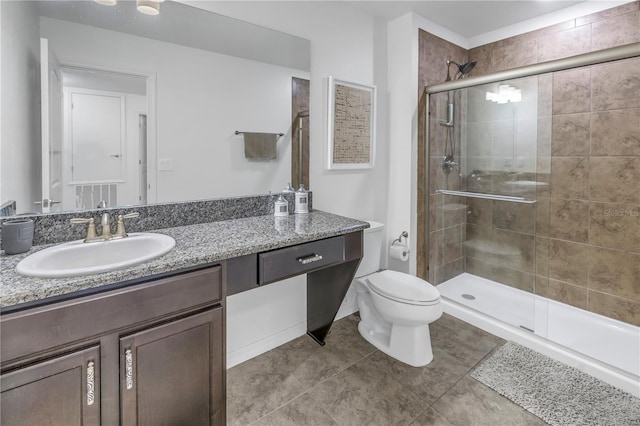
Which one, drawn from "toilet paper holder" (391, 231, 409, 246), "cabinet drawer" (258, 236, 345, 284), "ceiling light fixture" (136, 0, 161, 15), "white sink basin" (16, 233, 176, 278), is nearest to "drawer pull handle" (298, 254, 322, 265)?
"cabinet drawer" (258, 236, 345, 284)

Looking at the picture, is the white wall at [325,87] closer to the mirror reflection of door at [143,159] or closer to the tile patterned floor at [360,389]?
the tile patterned floor at [360,389]

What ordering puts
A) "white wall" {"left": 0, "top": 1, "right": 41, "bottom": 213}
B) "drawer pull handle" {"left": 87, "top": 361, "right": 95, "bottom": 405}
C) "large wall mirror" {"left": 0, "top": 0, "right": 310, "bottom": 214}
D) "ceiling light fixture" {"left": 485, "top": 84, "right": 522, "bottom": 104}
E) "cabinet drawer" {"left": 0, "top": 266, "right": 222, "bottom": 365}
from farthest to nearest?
"ceiling light fixture" {"left": 485, "top": 84, "right": 522, "bottom": 104} → "large wall mirror" {"left": 0, "top": 0, "right": 310, "bottom": 214} → "white wall" {"left": 0, "top": 1, "right": 41, "bottom": 213} → "drawer pull handle" {"left": 87, "top": 361, "right": 95, "bottom": 405} → "cabinet drawer" {"left": 0, "top": 266, "right": 222, "bottom": 365}

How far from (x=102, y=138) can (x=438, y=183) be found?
92.6 inches

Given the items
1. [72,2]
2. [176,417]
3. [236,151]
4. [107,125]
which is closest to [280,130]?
[236,151]

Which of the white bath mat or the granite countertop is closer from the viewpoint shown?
the granite countertop

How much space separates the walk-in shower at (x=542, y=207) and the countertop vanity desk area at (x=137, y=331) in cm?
171

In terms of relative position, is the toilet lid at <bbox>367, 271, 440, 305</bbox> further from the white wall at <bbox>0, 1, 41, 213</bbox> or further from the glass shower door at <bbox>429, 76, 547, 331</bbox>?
the white wall at <bbox>0, 1, 41, 213</bbox>

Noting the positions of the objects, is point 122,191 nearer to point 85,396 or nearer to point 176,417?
point 85,396

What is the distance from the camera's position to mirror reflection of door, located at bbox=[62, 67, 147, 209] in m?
1.44

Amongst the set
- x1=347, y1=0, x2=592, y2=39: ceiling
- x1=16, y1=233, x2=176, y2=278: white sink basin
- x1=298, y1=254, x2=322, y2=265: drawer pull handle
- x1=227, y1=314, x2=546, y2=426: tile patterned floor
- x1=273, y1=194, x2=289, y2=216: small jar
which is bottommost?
x1=227, y1=314, x2=546, y2=426: tile patterned floor

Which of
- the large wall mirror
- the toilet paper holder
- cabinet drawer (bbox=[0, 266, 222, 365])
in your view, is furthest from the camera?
the toilet paper holder

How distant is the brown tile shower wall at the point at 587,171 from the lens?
7.19 ft

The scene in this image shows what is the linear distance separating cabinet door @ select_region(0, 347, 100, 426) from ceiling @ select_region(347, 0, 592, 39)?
8.02 feet

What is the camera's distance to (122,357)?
1.04m
